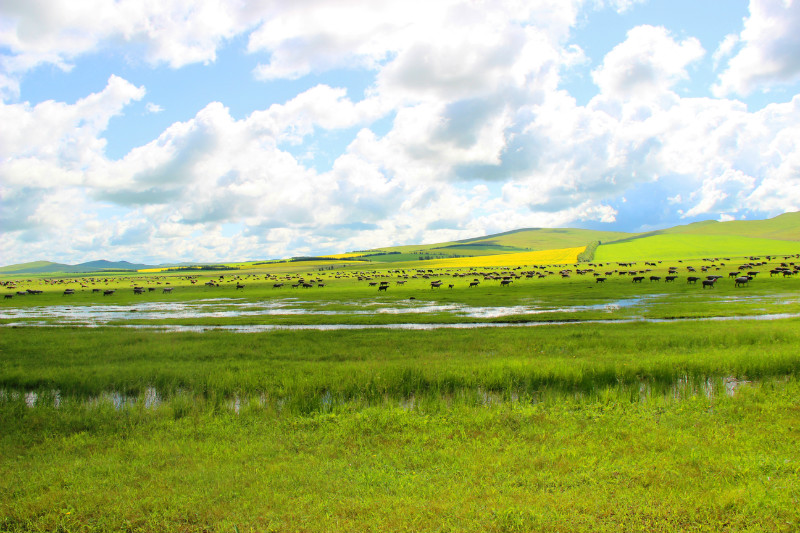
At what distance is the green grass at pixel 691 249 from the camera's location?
461 feet

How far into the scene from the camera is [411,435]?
10273mm

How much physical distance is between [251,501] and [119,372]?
1332cm

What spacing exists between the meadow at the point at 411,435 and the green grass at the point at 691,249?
132113 millimetres

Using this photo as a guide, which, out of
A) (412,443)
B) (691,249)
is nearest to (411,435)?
(412,443)

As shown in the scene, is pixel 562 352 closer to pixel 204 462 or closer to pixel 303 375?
pixel 303 375

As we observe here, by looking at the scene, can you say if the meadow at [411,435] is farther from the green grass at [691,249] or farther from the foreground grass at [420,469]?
the green grass at [691,249]

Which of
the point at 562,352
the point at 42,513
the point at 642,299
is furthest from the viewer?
the point at 642,299

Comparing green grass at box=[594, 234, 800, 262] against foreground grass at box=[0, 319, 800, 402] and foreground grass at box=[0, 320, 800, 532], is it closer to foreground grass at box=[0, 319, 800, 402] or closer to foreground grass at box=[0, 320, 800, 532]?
foreground grass at box=[0, 319, 800, 402]

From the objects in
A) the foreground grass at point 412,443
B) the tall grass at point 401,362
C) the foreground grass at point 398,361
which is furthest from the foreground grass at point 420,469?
the foreground grass at point 398,361

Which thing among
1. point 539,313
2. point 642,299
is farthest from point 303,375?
point 642,299

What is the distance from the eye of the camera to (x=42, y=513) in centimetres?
728

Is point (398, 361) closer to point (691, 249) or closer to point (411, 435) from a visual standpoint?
point (411, 435)

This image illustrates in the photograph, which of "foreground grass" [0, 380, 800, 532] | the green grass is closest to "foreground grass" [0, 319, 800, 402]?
"foreground grass" [0, 380, 800, 532]

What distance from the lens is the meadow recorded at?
22.9 feet
